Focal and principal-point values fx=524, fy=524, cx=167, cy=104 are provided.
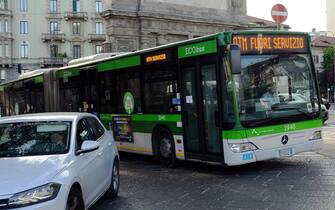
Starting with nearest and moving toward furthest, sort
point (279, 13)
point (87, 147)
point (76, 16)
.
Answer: point (87, 147), point (279, 13), point (76, 16)

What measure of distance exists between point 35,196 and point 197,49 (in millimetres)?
6137

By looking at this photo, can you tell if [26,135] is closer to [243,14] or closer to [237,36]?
[237,36]

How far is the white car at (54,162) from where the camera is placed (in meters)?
5.44

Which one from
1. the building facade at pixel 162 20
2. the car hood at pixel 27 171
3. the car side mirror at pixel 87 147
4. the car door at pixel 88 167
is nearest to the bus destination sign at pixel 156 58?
the car door at pixel 88 167

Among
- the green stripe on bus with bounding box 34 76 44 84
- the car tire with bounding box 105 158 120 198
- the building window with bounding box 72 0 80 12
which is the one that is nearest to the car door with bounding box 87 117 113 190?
the car tire with bounding box 105 158 120 198

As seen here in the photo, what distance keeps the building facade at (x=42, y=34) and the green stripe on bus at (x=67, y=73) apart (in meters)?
67.8

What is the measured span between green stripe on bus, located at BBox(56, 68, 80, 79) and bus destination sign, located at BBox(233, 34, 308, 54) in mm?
7227

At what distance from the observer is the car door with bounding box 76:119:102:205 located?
6.50 meters

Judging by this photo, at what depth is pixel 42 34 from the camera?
84.3m

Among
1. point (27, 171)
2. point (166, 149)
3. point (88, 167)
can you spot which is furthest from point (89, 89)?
point (27, 171)

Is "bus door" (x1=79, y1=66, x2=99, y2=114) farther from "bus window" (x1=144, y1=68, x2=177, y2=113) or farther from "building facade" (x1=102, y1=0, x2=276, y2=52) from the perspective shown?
"building facade" (x1=102, y1=0, x2=276, y2=52)

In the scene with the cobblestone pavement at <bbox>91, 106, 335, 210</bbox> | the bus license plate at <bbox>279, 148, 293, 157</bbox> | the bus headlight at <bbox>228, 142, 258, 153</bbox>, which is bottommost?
the cobblestone pavement at <bbox>91, 106, 335, 210</bbox>

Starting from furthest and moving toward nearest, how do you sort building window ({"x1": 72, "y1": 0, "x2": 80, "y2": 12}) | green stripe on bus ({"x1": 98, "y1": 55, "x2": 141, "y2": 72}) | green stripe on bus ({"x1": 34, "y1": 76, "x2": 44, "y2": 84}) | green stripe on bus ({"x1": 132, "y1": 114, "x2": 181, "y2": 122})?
building window ({"x1": 72, "y1": 0, "x2": 80, "y2": 12})
green stripe on bus ({"x1": 34, "y1": 76, "x2": 44, "y2": 84})
green stripe on bus ({"x1": 98, "y1": 55, "x2": 141, "y2": 72})
green stripe on bus ({"x1": 132, "y1": 114, "x2": 181, "y2": 122})

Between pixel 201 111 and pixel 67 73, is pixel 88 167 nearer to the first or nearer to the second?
pixel 201 111
